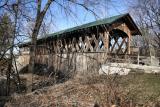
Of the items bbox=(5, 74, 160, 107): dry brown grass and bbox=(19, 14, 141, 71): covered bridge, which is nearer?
bbox=(5, 74, 160, 107): dry brown grass

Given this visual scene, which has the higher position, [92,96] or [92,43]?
[92,43]

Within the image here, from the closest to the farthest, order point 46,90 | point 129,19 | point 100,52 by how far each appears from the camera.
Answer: point 46,90 → point 100,52 → point 129,19

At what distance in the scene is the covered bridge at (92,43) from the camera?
23.8 meters

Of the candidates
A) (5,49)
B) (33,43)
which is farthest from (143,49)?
(5,49)

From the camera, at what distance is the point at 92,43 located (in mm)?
27094

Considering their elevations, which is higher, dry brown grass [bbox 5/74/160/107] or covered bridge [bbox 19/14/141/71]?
covered bridge [bbox 19/14/141/71]

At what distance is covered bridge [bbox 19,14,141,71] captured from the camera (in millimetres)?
23781

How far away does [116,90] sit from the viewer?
10.4 meters

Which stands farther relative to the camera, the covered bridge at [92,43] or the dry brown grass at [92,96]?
the covered bridge at [92,43]

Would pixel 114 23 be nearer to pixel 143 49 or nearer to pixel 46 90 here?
pixel 46 90

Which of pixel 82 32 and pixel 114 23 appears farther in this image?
pixel 82 32

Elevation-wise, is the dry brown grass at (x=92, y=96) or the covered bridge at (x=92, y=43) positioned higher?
the covered bridge at (x=92, y=43)

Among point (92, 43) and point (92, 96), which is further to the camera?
point (92, 43)

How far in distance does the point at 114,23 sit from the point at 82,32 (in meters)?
3.48
